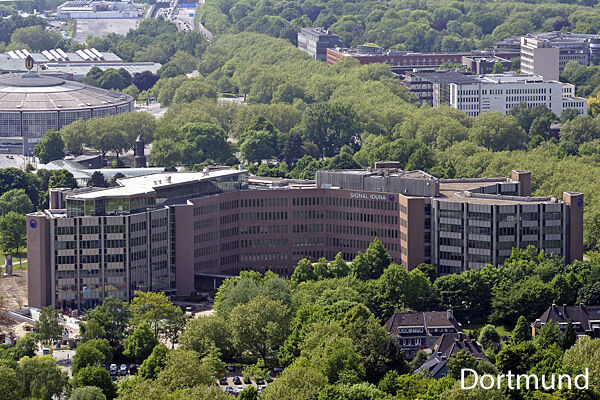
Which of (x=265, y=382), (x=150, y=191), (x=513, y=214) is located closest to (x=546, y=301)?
(x=513, y=214)

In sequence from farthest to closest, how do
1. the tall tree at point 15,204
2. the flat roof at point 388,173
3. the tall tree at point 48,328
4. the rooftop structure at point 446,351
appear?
the tall tree at point 15,204, the flat roof at point 388,173, the tall tree at point 48,328, the rooftop structure at point 446,351

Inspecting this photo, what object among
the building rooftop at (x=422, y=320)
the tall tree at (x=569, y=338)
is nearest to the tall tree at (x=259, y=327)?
the building rooftop at (x=422, y=320)

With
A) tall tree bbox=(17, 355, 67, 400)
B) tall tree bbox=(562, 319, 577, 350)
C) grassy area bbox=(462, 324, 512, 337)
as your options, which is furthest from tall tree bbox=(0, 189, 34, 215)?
tall tree bbox=(562, 319, 577, 350)

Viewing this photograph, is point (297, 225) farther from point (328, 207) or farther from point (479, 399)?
point (479, 399)

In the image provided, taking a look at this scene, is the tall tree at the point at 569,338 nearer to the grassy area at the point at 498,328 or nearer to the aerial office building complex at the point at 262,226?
the grassy area at the point at 498,328

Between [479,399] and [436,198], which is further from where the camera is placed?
[436,198]

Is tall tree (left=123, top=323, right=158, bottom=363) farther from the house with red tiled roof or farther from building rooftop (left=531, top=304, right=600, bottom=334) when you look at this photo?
building rooftop (left=531, top=304, right=600, bottom=334)
